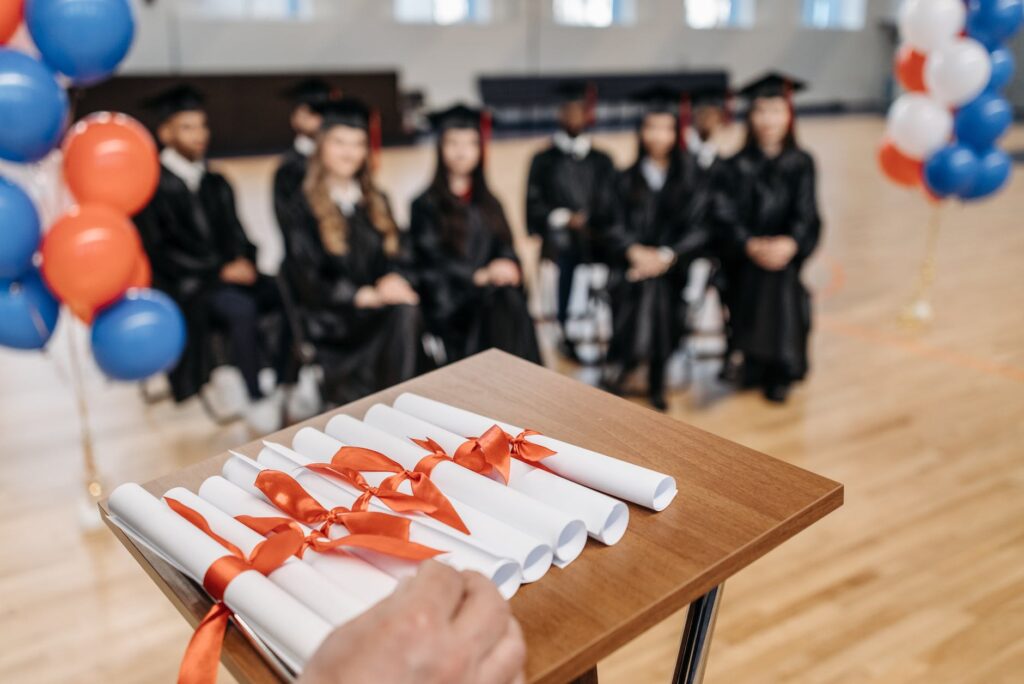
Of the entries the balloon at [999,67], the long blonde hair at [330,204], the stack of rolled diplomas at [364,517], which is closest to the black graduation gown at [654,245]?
the long blonde hair at [330,204]

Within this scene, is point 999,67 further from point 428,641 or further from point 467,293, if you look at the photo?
point 428,641

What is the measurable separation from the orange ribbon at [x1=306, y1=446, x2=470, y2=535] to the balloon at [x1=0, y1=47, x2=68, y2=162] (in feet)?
6.06

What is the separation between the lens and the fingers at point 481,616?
2.70 feet

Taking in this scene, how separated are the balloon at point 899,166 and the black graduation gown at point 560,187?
1.72 metres

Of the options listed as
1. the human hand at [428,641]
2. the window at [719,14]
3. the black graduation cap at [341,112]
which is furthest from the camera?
the window at [719,14]

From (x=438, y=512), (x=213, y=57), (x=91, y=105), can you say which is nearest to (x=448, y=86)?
(x=213, y=57)

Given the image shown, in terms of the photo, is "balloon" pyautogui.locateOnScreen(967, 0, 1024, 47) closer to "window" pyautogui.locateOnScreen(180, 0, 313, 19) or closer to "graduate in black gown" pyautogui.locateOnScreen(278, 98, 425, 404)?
"graduate in black gown" pyautogui.locateOnScreen(278, 98, 425, 404)

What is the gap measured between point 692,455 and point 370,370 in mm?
2635

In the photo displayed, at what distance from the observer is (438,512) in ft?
3.52

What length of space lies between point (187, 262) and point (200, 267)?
0.06 meters

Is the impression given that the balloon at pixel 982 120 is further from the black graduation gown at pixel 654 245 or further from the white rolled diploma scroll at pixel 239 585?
the white rolled diploma scroll at pixel 239 585

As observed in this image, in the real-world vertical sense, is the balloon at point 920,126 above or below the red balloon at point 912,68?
below

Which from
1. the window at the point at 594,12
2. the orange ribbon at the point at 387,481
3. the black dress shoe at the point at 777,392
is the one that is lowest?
the black dress shoe at the point at 777,392

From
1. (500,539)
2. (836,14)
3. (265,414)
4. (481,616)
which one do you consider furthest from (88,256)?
(836,14)
